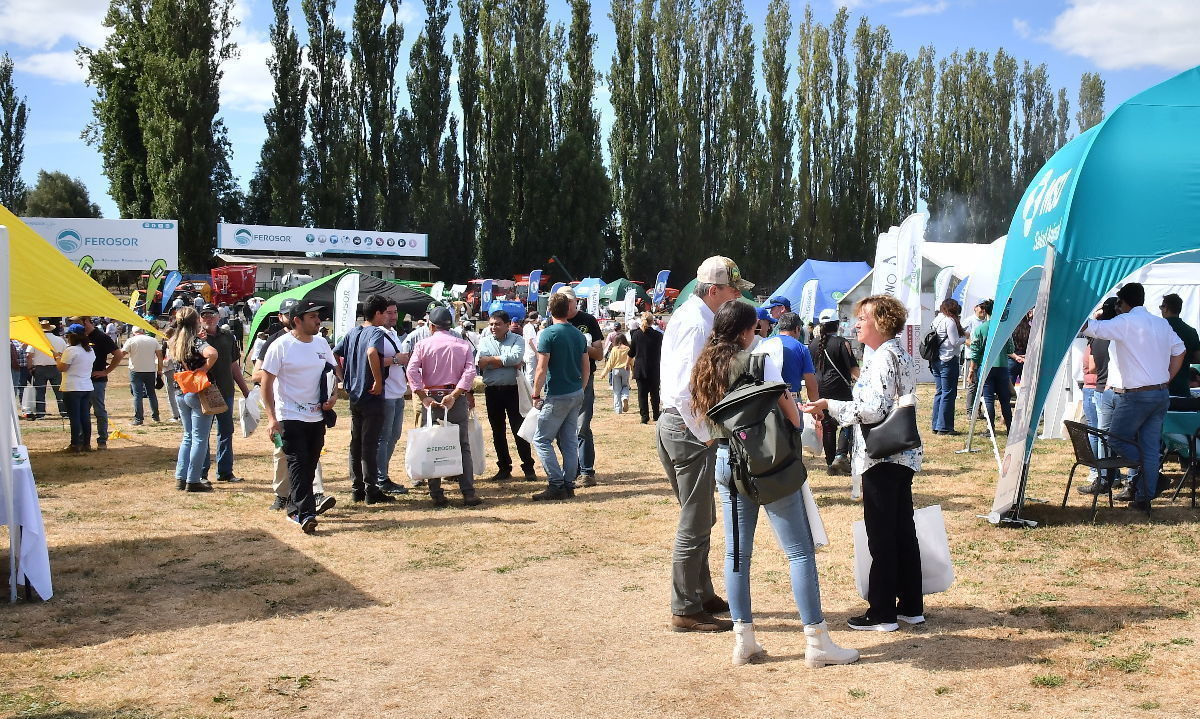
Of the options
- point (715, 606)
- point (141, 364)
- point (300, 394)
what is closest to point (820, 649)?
point (715, 606)

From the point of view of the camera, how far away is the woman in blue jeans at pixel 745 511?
420 cm

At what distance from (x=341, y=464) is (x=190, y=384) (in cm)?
216

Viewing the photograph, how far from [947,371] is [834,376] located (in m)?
3.59

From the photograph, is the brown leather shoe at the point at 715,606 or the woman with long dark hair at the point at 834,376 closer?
the brown leather shoe at the point at 715,606

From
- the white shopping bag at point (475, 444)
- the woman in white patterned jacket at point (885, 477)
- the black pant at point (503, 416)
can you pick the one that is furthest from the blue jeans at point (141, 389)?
the woman in white patterned jacket at point (885, 477)

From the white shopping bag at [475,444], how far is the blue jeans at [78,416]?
590 centimetres

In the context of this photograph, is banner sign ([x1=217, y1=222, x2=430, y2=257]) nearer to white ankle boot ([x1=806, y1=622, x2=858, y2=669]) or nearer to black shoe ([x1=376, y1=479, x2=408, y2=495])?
black shoe ([x1=376, y1=479, x2=408, y2=495])

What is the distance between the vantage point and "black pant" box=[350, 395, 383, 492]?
8430mm

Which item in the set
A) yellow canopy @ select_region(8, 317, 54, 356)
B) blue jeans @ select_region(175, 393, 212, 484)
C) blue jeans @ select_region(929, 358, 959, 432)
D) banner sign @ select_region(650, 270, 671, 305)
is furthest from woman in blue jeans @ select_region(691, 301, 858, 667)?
banner sign @ select_region(650, 270, 671, 305)

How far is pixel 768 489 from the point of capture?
13.4 ft

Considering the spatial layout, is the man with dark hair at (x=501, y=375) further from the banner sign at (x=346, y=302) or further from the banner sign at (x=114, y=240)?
the banner sign at (x=114, y=240)

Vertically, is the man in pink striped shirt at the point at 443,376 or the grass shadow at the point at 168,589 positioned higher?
the man in pink striped shirt at the point at 443,376

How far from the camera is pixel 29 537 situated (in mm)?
5586

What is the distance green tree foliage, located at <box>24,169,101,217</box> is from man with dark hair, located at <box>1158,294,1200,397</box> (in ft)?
189
